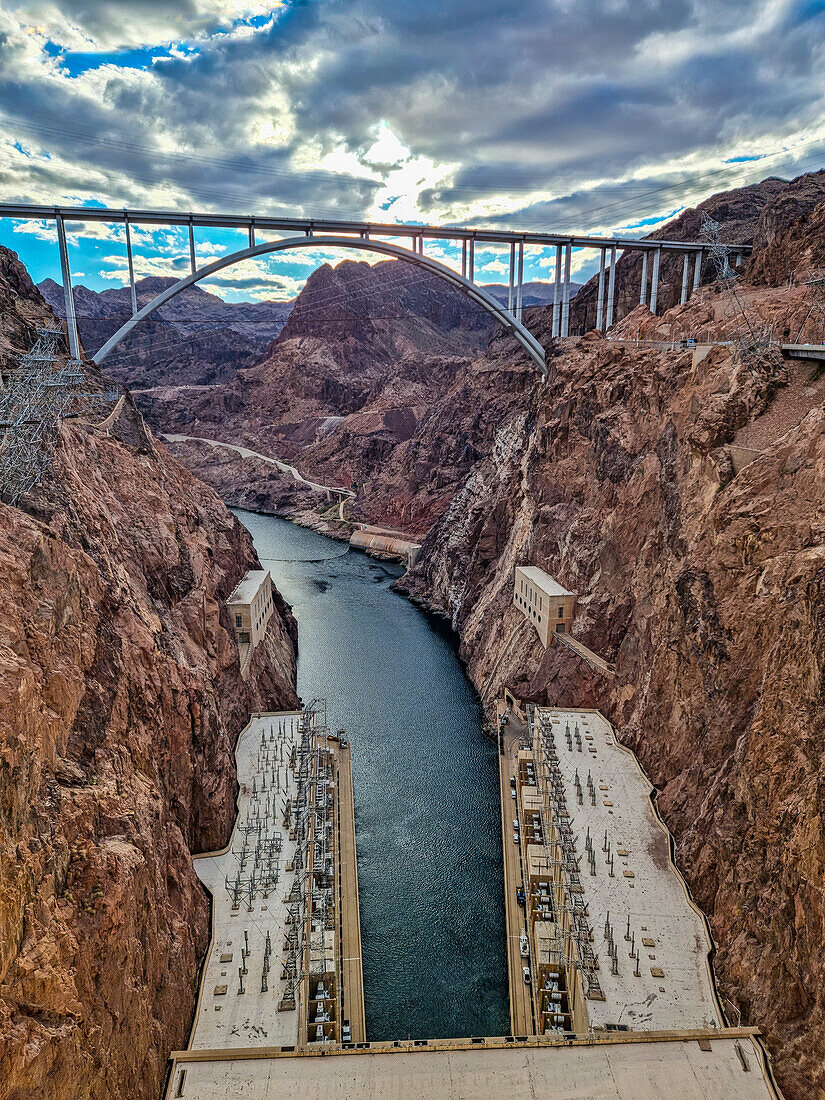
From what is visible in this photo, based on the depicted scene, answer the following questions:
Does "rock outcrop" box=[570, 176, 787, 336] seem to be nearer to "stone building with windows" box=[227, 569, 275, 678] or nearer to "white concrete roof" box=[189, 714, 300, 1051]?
"stone building with windows" box=[227, 569, 275, 678]

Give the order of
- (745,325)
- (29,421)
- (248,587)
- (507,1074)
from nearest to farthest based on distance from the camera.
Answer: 1. (507,1074)
2. (29,421)
3. (745,325)
4. (248,587)

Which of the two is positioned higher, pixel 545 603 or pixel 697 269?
pixel 697 269

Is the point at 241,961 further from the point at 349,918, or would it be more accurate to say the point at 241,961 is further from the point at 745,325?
the point at 745,325

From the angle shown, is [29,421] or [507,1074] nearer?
[507,1074]

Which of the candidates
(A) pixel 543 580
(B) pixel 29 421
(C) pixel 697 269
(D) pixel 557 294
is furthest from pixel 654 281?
(B) pixel 29 421

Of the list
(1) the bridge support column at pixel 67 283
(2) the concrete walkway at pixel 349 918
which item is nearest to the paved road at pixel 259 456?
(1) the bridge support column at pixel 67 283

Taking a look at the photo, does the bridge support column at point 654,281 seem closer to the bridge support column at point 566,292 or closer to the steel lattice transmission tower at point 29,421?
the bridge support column at point 566,292
